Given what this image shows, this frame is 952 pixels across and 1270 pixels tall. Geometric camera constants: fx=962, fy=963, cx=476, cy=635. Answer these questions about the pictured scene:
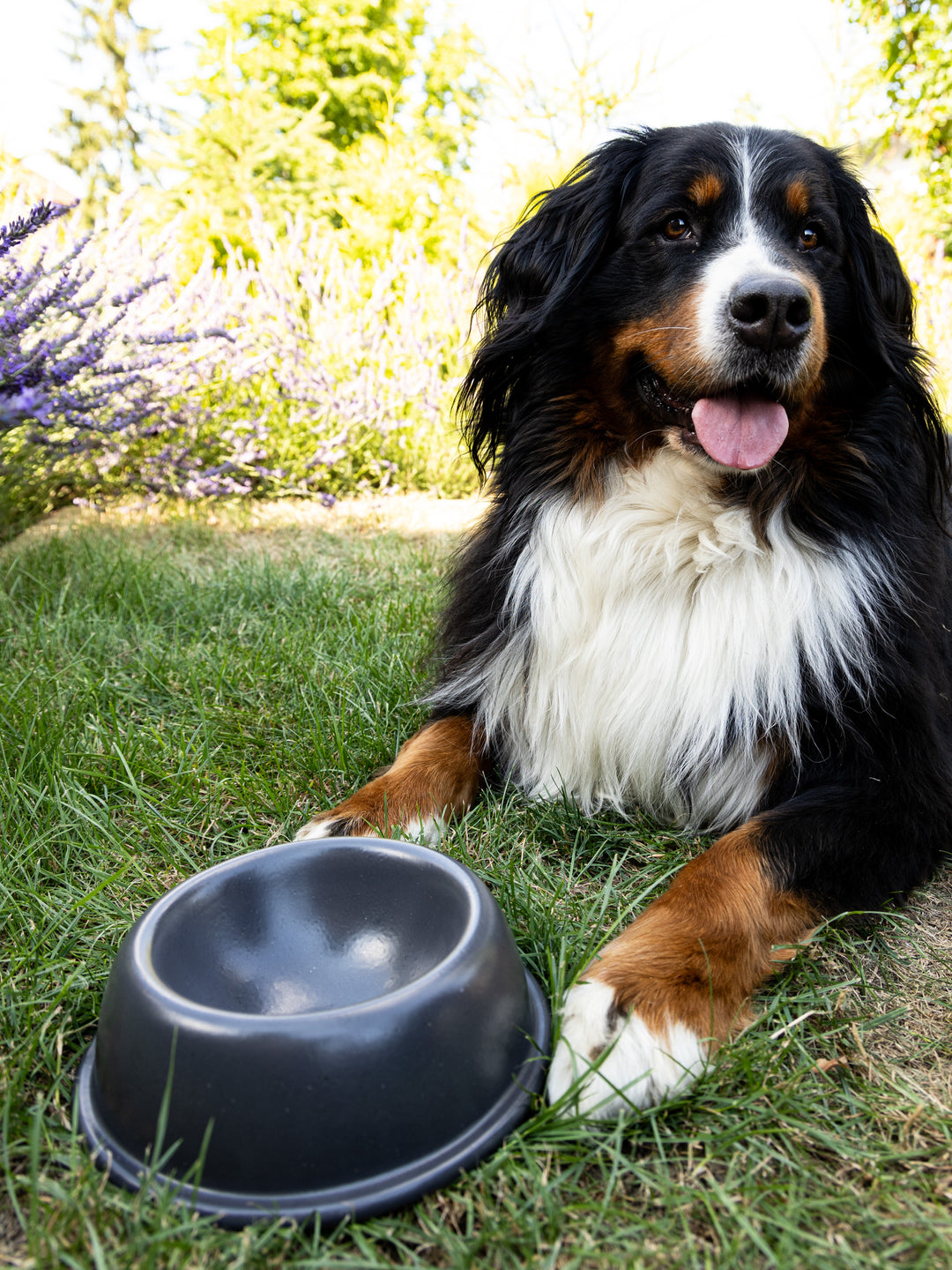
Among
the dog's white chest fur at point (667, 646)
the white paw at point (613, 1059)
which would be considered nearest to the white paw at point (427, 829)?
the dog's white chest fur at point (667, 646)

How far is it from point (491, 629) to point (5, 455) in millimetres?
2753

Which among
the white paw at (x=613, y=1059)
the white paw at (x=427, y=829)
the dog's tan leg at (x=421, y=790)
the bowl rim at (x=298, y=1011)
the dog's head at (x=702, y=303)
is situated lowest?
the white paw at (x=427, y=829)

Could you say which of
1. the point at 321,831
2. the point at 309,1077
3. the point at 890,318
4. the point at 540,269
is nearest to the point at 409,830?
the point at 321,831

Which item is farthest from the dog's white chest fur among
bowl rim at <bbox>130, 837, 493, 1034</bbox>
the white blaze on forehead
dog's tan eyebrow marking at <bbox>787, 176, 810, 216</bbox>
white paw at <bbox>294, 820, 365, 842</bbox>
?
bowl rim at <bbox>130, 837, 493, 1034</bbox>

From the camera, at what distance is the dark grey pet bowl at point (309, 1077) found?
3.98 ft

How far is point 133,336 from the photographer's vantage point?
496 centimetres

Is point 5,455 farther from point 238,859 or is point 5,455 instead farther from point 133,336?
point 238,859

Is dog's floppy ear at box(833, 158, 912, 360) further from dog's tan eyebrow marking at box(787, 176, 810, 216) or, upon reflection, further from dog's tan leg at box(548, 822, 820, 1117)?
dog's tan leg at box(548, 822, 820, 1117)

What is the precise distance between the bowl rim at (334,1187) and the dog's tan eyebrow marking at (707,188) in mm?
1891

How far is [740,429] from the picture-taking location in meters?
2.11

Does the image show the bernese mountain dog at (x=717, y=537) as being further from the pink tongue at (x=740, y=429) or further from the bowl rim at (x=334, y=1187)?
the bowl rim at (x=334, y=1187)

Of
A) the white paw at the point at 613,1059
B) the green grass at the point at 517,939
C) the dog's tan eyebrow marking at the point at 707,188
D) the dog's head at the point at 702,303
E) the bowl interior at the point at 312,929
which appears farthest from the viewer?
the dog's tan eyebrow marking at the point at 707,188

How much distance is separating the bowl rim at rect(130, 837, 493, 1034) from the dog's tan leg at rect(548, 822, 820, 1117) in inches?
9.5

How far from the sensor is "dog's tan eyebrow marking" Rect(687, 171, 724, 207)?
2207 millimetres
